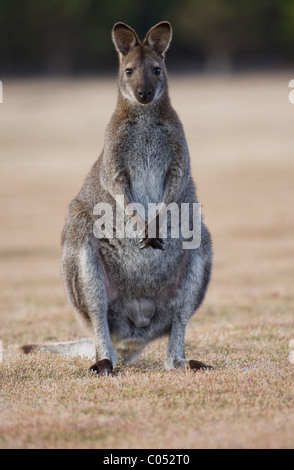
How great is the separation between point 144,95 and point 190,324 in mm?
2997

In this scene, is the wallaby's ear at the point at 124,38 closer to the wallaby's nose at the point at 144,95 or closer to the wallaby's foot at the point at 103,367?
the wallaby's nose at the point at 144,95

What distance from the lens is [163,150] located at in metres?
5.39

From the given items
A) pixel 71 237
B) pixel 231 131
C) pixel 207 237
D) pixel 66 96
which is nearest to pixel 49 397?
pixel 71 237

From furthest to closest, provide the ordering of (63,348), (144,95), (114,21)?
1. (114,21)
2. (63,348)
3. (144,95)

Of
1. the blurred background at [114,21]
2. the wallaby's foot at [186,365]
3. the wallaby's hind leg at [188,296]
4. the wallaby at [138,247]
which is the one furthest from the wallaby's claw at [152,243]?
the blurred background at [114,21]

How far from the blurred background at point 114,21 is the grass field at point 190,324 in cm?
1308

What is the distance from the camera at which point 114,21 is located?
41.2 metres

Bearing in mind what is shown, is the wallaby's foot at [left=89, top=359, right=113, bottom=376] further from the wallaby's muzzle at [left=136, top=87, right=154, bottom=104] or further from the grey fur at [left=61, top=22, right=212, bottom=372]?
the wallaby's muzzle at [left=136, top=87, right=154, bottom=104]

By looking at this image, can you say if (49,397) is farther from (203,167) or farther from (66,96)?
(66,96)

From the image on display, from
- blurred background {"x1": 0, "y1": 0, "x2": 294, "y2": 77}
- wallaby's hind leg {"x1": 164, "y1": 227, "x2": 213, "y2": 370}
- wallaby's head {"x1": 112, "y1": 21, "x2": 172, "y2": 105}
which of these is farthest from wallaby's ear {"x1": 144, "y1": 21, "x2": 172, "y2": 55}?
blurred background {"x1": 0, "y1": 0, "x2": 294, "y2": 77}

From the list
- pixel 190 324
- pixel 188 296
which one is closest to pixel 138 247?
pixel 188 296

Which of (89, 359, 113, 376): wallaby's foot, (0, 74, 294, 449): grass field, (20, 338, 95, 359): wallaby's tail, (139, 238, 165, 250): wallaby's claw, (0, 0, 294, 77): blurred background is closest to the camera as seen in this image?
(0, 74, 294, 449): grass field

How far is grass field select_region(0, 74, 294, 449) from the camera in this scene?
3.91 metres

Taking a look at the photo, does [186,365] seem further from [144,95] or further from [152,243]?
[144,95]
